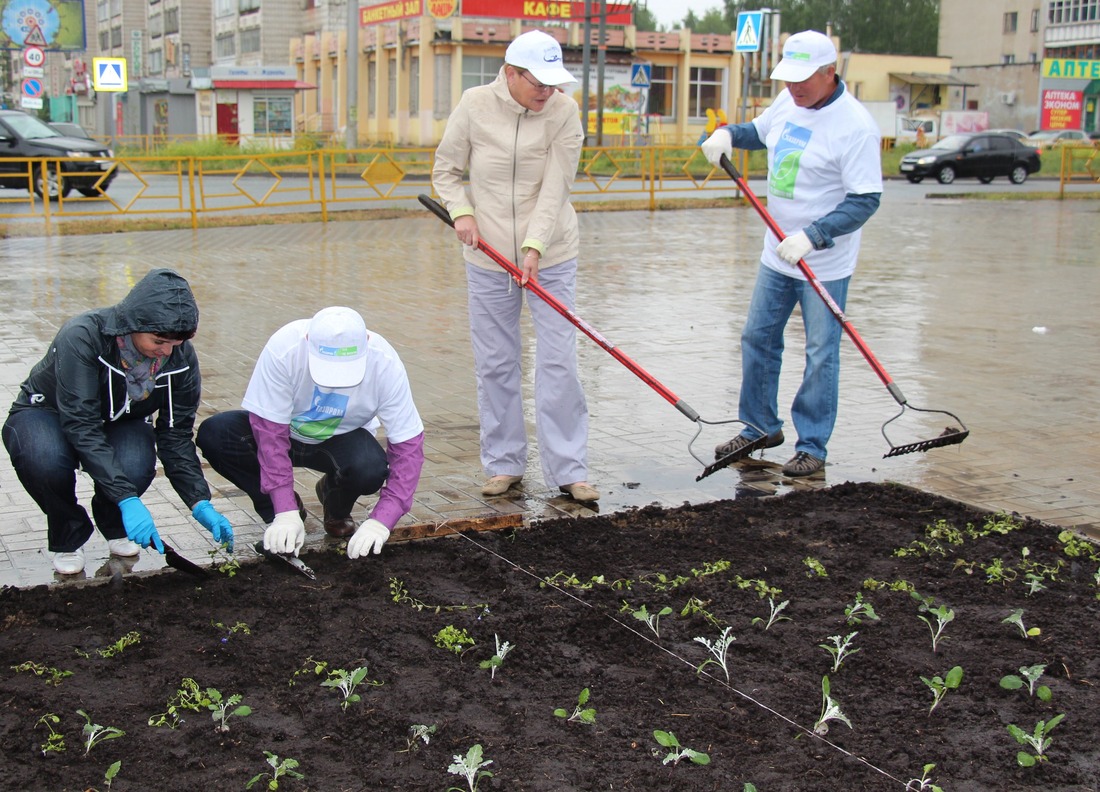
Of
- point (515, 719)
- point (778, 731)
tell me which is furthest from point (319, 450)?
point (778, 731)

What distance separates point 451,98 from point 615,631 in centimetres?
4397

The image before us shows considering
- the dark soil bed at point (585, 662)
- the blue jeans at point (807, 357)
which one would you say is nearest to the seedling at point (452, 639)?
the dark soil bed at point (585, 662)

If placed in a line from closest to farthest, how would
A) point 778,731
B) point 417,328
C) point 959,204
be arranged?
point 778,731
point 417,328
point 959,204

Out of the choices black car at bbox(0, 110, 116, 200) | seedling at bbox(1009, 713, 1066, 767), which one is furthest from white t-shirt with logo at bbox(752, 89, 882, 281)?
black car at bbox(0, 110, 116, 200)

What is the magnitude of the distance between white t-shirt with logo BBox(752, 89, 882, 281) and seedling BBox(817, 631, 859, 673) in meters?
2.25

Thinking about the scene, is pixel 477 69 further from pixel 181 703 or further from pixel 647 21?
pixel 647 21

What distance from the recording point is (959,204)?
23375mm

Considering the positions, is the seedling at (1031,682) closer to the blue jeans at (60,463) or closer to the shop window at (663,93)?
the blue jeans at (60,463)

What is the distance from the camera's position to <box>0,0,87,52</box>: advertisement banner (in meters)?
36.1

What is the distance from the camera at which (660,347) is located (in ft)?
28.2

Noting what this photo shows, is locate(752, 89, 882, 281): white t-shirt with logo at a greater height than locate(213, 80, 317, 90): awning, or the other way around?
locate(213, 80, 317, 90): awning

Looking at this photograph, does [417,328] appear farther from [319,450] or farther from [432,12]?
[432,12]

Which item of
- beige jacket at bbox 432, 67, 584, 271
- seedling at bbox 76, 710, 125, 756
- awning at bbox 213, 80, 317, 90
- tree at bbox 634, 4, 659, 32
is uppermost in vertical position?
tree at bbox 634, 4, 659, 32

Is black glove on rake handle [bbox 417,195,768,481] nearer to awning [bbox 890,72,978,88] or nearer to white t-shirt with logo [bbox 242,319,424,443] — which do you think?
white t-shirt with logo [bbox 242,319,424,443]
